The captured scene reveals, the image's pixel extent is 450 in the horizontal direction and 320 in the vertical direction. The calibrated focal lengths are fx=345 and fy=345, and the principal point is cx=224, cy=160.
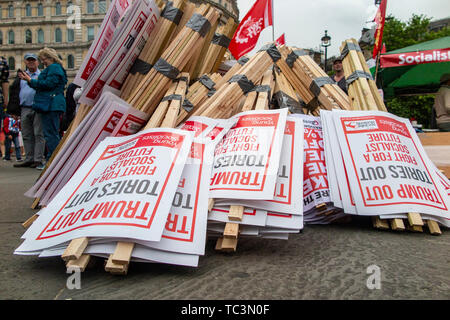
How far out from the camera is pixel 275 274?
156 centimetres

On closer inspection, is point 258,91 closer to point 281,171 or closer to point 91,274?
point 281,171

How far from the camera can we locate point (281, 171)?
2158 mm

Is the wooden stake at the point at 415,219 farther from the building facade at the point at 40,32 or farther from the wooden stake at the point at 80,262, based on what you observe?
the building facade at the point at 40,32

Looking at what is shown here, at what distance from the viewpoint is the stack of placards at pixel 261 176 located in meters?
1.91

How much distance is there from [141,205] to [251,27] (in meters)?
4.46

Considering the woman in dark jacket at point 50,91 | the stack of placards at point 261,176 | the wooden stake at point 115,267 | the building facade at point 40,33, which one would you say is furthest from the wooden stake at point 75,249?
the building facade at point 40,33

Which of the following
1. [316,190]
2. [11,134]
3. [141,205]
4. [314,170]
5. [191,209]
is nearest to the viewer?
[141,205]

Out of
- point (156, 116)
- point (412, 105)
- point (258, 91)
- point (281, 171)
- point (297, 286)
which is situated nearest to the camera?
point (297, 286)

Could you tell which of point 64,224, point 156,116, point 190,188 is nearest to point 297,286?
point 190,188

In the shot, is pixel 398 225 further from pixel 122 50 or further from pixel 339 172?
pixel 122 50

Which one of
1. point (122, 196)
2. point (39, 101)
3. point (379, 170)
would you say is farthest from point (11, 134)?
point (379, 170)

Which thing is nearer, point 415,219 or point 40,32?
point 415,219

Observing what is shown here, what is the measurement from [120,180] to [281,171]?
0.96 meters

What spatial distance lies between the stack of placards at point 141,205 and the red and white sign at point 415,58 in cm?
649
